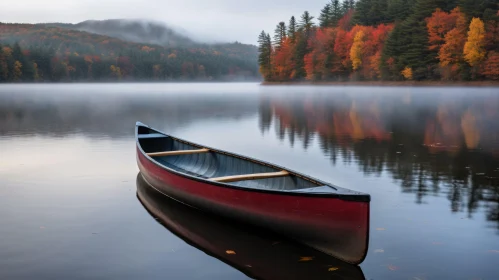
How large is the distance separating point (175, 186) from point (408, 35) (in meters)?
102

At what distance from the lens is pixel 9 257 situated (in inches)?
367

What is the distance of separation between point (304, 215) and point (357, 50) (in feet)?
391

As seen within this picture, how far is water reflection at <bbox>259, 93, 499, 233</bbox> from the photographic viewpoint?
14602 millimetres

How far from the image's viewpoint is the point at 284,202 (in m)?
9.30

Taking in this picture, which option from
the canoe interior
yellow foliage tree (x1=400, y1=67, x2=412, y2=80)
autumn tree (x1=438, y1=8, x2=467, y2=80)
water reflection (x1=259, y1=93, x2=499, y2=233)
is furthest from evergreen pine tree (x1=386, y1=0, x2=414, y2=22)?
the canoe interior

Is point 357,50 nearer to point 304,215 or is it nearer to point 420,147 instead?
point 420,147

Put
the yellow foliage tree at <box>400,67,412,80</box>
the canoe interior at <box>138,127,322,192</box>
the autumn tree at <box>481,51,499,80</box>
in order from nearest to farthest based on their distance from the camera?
the canoe interior at <box>138,127,322,192</box> < the autumn tree at <box>481,51,499,80</box> < the yellow foliage tree at <box>400,67,412,80</box>

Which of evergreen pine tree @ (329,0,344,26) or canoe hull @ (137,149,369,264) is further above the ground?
evergreen pine tree @ (329,0,344,26)

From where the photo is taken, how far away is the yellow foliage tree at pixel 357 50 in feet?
404

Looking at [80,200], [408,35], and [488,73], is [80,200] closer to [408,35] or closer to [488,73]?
[488,73]

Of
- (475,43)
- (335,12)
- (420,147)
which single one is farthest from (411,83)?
(420,147)

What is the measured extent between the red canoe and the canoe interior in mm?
26

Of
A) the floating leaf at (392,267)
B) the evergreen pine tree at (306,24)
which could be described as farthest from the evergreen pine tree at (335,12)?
the floating leaf at (392,267)

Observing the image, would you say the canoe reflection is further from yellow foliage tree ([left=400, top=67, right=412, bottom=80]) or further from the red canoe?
yellow foliage tree ([left=400, top=67, right=412, bottom=80])
